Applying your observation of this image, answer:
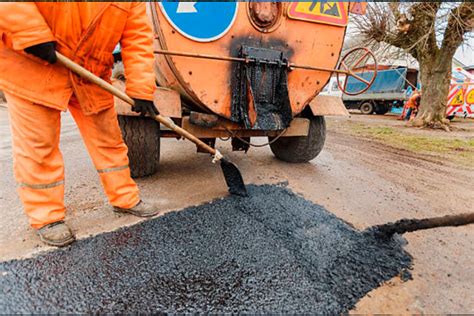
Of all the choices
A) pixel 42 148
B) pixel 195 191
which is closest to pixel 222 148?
pixel 195 191

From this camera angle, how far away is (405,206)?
2.50 m

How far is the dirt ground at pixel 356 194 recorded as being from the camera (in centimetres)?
151

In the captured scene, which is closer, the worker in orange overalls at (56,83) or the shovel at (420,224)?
the worker in orange overalls at (56,83)

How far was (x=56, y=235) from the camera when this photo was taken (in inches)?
67.1

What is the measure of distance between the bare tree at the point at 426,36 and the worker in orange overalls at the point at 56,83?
25.4 ft

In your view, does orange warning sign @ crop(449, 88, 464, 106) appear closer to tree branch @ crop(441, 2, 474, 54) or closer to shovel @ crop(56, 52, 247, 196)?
tree branch @ crop(441, 2, 474, 54)

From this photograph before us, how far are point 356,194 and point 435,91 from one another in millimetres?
7508

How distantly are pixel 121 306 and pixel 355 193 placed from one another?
88.4 inches

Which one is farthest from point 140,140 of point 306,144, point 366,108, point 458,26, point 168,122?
point 366,108

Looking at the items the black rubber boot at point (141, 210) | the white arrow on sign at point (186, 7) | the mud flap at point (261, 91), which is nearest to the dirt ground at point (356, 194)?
the black rubber boot at point (141, 210)

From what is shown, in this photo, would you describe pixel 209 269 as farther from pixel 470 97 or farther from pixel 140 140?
pixel 470 97

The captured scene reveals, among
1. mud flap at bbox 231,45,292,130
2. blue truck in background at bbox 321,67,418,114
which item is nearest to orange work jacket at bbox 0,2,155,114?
mud flap at bbox 231,45,292,130

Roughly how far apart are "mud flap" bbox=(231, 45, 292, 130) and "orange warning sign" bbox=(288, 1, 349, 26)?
0.40 m

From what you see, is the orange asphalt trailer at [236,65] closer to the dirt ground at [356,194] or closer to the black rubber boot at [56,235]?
the dirt ground at [356,194]
